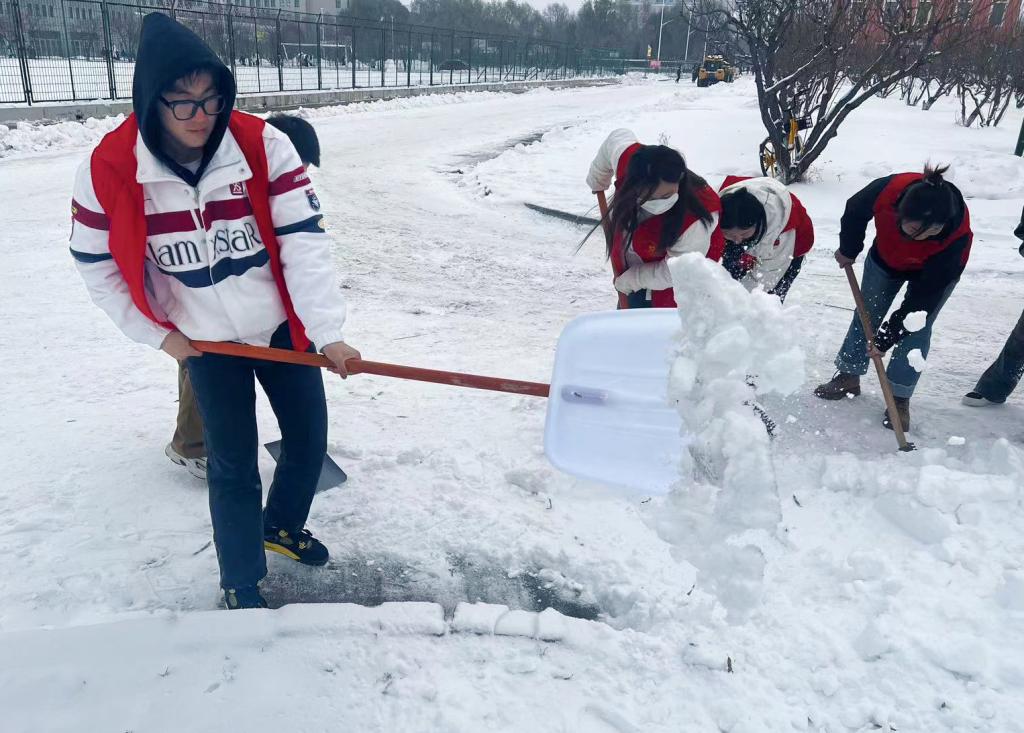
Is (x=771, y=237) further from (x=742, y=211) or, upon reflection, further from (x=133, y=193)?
(x=133, y=193)

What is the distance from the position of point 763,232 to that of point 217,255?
224 centimetres

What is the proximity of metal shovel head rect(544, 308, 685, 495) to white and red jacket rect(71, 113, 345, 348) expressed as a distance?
2.40 ft

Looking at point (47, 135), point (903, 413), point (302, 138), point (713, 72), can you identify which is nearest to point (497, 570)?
point (302, 138)

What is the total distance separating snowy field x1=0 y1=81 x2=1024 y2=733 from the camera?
192cm

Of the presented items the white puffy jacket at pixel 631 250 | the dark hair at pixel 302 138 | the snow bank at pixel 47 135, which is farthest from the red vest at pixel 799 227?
the snow bank at pixel 47 135

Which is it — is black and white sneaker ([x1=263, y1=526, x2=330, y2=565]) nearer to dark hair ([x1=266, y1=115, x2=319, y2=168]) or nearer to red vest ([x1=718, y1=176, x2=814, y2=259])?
dark hair ([x1=266, y1=115, x2=319, y2=168])

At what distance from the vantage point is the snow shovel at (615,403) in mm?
2285

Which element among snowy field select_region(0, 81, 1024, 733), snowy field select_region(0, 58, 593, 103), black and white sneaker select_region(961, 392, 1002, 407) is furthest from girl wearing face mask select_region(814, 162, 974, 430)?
snowy field select_region(0, 58, 593, 103)

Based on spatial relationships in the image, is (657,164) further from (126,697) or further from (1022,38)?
(1022,38)

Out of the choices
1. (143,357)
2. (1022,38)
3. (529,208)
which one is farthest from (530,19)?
(143,357)

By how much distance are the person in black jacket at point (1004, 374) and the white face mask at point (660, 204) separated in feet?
7.12

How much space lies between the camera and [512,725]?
1879mm

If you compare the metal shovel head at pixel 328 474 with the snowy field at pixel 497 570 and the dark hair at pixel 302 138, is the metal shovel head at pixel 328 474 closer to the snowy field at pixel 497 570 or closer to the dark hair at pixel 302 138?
the snowy field at pixel 497 570

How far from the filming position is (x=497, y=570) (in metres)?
2.46
